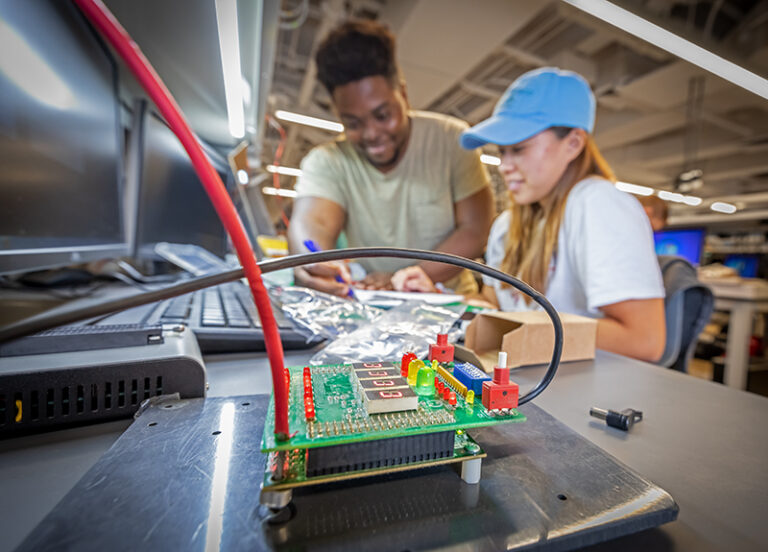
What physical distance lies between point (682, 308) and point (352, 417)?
1.01 m

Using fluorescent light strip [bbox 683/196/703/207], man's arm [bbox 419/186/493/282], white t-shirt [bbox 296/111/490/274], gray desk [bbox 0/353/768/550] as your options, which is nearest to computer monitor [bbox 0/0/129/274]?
gray desk [bbox 0/353/768/550]

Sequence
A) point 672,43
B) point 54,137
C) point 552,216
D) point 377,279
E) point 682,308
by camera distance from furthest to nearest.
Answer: point 377,279 → point 552,216 → point 682,308 → point 54,137 → point 672,43

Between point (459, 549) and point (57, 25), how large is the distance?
0.83 m

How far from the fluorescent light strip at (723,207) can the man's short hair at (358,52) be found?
348 inches

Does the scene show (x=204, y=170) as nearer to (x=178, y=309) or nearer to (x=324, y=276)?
(x=178, y=309)

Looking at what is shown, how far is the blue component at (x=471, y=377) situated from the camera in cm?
25

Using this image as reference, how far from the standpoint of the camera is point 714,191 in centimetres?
684

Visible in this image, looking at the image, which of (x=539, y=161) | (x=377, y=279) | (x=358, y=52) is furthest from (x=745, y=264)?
(x=358, y=52)

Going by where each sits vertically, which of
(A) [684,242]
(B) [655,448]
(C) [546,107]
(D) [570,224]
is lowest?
(B) [655,448]

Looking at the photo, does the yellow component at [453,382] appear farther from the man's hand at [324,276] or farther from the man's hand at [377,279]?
the man's hand at [377,279]

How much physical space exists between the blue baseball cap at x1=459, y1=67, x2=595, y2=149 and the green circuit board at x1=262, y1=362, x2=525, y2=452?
36.7 inches

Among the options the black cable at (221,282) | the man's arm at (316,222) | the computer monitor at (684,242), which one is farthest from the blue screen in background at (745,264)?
the black cable at (221,282)

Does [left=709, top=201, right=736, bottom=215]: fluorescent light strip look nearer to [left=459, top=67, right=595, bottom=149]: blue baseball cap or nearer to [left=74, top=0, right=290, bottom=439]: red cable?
[left=459, top=67, right=595, bottom=149]: blue baseball cap

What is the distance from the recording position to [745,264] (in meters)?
3.28
